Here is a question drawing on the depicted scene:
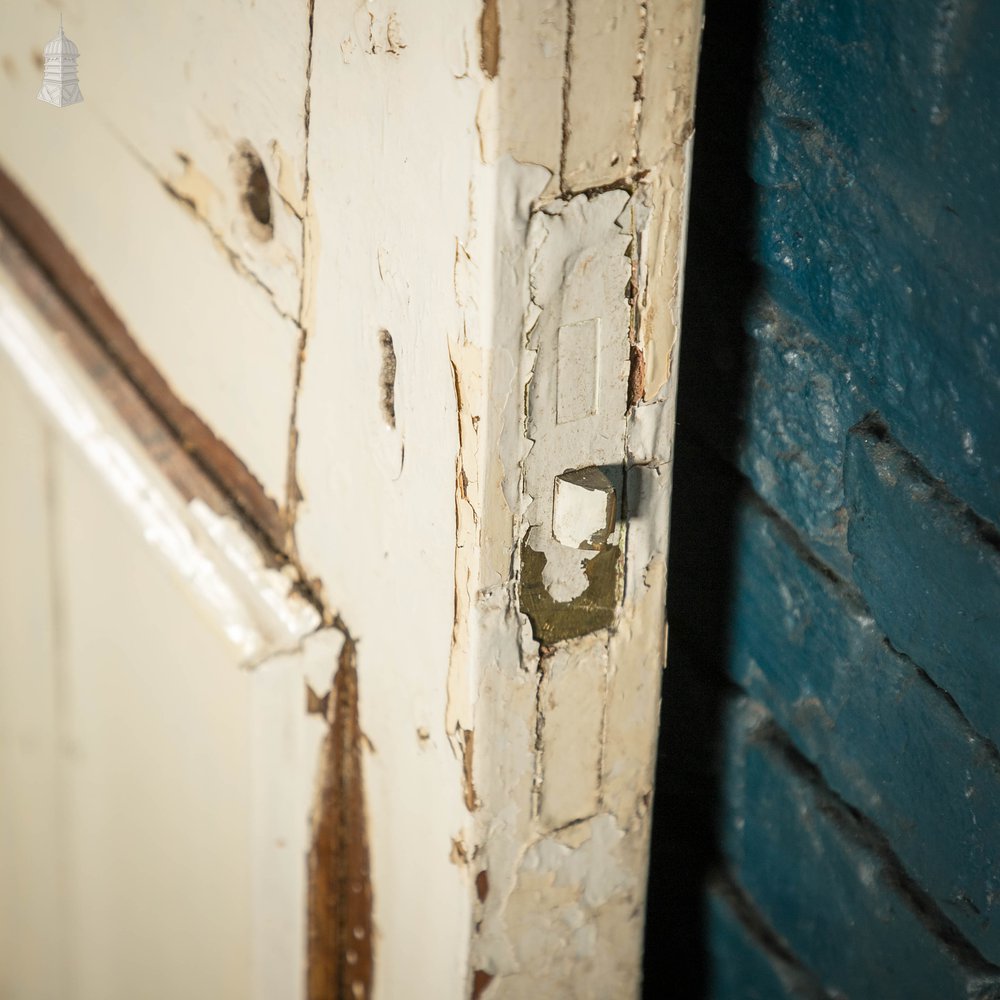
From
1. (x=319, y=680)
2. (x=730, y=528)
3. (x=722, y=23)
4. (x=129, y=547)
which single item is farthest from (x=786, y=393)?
(x=129, y=547)

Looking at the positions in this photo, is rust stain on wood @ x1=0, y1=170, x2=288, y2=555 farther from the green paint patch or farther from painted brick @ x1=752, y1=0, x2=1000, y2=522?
painted brick @ x1=752, y1=0, x2=1000, y2=522

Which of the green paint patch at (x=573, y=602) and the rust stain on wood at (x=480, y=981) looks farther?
the rust stain on wood at (x=480, y=981)

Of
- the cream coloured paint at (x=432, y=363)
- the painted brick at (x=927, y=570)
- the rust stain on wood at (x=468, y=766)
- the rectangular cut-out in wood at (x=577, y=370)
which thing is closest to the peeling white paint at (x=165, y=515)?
the cream coloured paint at (x=432, y=363)

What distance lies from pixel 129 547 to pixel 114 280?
0.22 metres

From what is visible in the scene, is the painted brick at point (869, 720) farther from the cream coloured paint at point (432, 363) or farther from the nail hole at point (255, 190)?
the nail hole at point (255, 190)

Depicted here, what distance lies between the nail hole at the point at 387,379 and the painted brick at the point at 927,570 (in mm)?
318

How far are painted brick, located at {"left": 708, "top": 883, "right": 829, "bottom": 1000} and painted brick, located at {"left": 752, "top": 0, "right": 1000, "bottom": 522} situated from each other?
0.44 meters

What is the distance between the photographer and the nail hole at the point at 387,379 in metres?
0.81

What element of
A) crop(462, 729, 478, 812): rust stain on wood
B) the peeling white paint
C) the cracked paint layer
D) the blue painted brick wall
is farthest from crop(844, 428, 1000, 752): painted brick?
the peeling white paint

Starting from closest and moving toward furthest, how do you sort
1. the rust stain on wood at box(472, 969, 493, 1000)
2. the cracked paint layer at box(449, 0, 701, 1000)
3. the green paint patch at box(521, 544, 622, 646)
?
the cracked paint layer at box(449, 0, 701, 1000) < the green paint patch at box(521, 544, 622, 646) < the rust stain on wood at box(472, 969, 493, 1000)

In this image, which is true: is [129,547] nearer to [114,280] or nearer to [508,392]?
[114,280]

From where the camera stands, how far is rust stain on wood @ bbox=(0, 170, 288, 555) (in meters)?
0.99

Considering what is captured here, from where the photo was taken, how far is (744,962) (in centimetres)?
107

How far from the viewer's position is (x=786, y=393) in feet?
2.94
